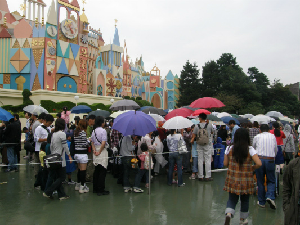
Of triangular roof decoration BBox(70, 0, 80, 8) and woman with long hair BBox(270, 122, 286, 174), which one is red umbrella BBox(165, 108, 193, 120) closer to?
woman with long hair BBox(270, 122, 286, 174)

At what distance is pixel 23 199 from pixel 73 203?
1161 millimetres

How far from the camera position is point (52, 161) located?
542 cm

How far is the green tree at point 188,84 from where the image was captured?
39.9 m

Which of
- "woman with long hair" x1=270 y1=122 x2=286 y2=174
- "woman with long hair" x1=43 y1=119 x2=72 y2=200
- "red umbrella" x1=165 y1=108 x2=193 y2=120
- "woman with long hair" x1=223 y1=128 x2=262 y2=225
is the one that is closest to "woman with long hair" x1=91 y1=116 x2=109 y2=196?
"woman with long hair" x1=43 y1=119 x2=72 y2=200

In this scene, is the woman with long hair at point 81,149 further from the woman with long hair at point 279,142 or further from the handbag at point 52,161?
the woman with long hair at point 279,142

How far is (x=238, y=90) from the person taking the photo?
120 ft

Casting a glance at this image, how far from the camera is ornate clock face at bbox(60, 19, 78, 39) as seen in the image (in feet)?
85.6

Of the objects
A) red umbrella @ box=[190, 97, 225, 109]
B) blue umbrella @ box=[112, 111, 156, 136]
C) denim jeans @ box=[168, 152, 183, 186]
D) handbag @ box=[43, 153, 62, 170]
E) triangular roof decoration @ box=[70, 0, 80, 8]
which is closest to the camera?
handbag @ box=[43, 153, 62, 170]

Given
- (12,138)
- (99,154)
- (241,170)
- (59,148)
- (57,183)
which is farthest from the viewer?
(12,138)

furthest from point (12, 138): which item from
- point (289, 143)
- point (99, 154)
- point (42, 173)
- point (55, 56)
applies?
point (55, 56)

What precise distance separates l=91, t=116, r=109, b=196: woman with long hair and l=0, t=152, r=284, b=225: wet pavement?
247 mm

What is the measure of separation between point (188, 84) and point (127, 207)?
36660 mm

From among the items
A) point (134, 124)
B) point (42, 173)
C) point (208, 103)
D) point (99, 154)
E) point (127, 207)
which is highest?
point (208, 103)

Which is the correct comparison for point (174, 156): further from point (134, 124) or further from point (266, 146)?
point (266, 146)
